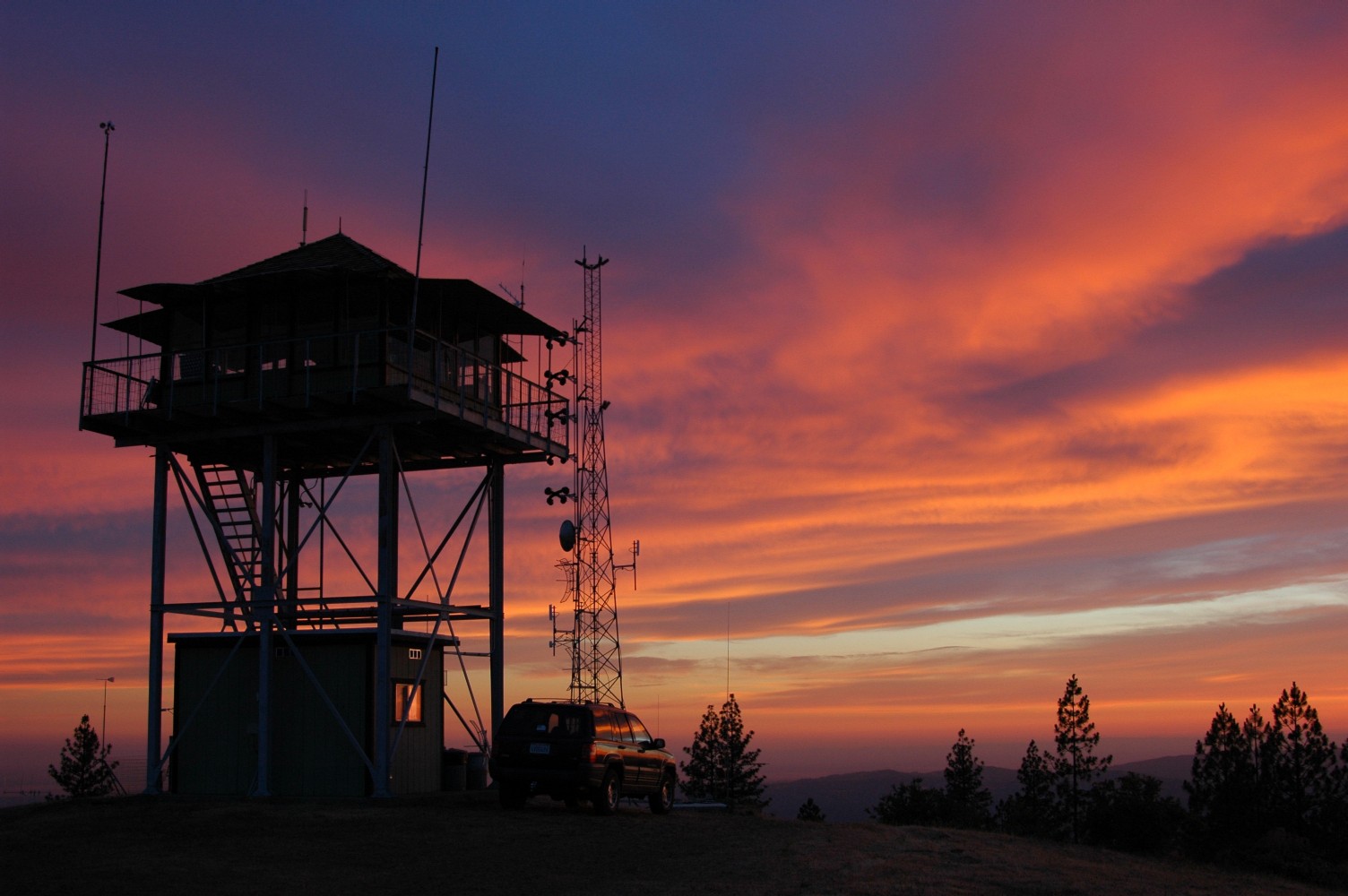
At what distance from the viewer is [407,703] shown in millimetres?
30047

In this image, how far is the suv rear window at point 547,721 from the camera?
24.4 metres

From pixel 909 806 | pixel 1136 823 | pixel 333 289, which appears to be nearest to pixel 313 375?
pixel 333 289

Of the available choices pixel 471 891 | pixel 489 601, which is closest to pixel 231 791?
pixel 489 601

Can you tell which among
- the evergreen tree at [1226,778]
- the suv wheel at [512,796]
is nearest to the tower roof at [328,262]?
the suv wheel at [512,796]

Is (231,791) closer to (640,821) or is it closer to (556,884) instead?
(640,821)

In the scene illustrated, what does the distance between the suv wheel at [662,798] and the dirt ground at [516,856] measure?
2.57ft

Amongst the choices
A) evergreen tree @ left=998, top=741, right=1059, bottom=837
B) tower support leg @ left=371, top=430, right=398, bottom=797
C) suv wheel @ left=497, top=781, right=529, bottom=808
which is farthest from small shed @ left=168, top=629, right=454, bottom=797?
evergreen tree @ left=998, top=741, right=1059, bottom=837

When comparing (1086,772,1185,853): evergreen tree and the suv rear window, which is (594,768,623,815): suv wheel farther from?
(1086,772,1185,853): evergreen tree

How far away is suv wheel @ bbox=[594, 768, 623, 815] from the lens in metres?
24.5

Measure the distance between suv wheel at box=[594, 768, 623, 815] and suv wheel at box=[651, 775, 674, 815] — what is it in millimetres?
1748

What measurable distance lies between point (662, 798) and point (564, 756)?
144 inches

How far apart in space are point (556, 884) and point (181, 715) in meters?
17.0

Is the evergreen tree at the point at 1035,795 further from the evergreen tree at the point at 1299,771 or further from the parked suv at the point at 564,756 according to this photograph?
the parked suv at the point at 564,756

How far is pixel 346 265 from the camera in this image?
3044 centimetres
